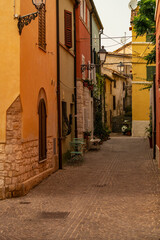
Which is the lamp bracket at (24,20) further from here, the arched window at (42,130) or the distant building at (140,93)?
the distant building at (140,93)

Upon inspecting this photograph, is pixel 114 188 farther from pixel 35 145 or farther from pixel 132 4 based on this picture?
pixel 132 4

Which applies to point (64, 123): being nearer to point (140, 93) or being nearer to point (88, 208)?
point (88, 208)

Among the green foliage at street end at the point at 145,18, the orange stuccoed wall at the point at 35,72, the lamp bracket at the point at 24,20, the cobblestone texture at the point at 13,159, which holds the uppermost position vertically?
the green foliage at street end at the point at 145,18

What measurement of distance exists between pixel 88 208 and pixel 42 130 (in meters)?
4.47

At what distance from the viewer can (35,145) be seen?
1155cm

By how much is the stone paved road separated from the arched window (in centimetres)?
83

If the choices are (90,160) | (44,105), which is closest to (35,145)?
(44,105)

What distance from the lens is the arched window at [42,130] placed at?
12328 millimetres

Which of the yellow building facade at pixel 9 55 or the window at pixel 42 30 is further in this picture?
the window at pixel 42 30

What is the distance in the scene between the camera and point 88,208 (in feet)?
28.2

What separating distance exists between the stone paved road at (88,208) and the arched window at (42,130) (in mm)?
832

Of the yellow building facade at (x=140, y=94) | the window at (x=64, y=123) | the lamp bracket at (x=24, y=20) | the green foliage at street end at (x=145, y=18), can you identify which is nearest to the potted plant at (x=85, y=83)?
the green foliage at street end at (x=145, y=18)

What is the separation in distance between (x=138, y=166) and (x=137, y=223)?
868 centimetres

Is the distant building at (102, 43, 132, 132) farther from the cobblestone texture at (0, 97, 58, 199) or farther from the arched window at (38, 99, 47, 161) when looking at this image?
the cobblestone texture at (0, 97, 58, 199)
